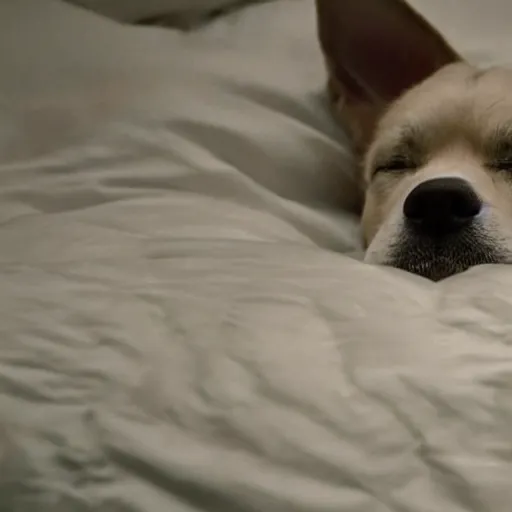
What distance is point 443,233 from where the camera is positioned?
1.04m

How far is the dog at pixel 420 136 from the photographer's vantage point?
1.04m

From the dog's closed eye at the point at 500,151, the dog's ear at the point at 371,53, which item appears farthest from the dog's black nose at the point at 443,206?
the dog's ear at the point at 371,53

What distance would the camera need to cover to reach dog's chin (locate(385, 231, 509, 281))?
3.31ft

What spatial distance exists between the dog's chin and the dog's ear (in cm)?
41

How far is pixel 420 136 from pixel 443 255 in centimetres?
30

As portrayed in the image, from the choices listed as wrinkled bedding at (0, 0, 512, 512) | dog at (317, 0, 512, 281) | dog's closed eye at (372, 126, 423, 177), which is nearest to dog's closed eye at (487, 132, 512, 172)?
dog at (317, 0, 512, 281)

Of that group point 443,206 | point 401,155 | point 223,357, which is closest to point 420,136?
point 401,155

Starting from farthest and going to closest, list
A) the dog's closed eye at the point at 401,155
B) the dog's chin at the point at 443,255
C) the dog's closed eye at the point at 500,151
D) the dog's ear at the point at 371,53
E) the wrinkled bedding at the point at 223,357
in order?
the dog's ear at the point at 371,53, the dog's closed eye at the point at 401,155, the dog's closed eye at the point at 500,151, the dog's chin at the point at 443,255, the wrinkled bedding at the point at 223,357

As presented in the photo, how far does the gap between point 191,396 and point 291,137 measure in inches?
31.6

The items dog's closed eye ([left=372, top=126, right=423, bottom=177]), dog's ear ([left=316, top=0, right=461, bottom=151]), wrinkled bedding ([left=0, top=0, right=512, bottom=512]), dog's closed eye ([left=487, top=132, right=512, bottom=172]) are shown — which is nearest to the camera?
wrinkled bedding ([left=0, top=0, right=512, bottom=512])

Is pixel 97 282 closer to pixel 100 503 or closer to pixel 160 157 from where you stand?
pixel 100 503

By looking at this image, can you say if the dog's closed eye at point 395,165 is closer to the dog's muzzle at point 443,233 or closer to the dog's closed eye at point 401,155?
the dog's closed eye at point 401,155

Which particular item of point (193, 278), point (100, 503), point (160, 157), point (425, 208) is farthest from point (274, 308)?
point (160, 157)

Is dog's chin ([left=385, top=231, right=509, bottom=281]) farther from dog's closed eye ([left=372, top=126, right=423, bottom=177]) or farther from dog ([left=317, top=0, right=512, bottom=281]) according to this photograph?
dog's closed eye ([left=372, top=126, right=423, bottom=177])
